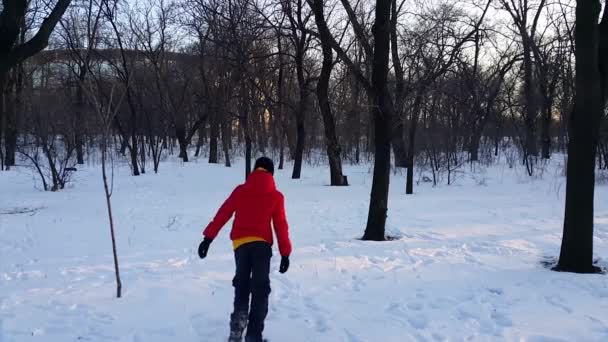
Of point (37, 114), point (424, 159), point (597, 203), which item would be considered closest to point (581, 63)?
point (597, 203)

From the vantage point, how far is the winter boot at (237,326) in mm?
4008

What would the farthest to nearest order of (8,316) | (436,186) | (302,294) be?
1. (436,186)
2. (302,294)
3. (8,316)

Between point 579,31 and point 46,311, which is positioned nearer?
point 46,311

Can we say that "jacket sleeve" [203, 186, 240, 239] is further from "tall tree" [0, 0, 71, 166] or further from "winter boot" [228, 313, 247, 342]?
"tall tree" [0, 0, 71, 166]

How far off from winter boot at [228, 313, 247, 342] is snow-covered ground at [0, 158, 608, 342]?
243 mm

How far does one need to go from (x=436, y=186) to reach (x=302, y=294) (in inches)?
496

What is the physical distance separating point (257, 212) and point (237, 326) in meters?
0.92

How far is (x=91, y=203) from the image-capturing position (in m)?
13.7

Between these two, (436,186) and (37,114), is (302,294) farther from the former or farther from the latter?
(37,114)

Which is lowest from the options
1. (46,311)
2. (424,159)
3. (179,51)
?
(46,311)

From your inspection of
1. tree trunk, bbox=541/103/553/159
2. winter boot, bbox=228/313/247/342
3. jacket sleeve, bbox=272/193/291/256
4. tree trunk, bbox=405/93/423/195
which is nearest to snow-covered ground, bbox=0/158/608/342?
winter boot, bbox=228/313/247/342

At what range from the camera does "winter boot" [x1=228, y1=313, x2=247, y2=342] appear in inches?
158

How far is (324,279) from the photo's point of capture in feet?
19.6

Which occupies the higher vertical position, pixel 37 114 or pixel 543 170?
pixel 37 114
